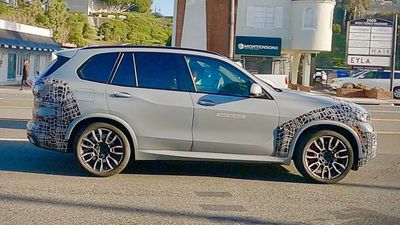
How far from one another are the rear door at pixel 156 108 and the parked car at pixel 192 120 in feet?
0.05

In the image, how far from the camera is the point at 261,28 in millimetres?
36031

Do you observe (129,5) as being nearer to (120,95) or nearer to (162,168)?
(162,168)

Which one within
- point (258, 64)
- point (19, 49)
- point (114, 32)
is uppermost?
point (114, 32)

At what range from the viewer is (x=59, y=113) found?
23.5ft

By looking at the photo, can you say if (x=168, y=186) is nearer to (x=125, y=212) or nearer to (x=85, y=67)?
(x=125, y=212)

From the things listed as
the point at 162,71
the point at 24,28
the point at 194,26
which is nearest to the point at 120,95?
the point at 162,71

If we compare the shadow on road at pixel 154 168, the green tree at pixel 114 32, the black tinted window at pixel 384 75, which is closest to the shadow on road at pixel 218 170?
the shadow on road at pixel 154 168

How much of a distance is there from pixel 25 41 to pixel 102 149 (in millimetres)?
26927

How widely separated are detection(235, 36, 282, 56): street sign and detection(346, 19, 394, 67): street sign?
197 inches

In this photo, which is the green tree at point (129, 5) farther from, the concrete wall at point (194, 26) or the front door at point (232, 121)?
the front door at point (232, 121)

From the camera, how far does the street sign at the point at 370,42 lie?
3369 centimetres

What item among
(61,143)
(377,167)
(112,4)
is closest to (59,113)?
(61,143)

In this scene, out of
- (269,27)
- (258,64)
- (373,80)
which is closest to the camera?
(373,80)

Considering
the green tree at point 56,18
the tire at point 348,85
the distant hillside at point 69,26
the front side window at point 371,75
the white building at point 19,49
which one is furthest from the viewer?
the green tree at point 56,18
